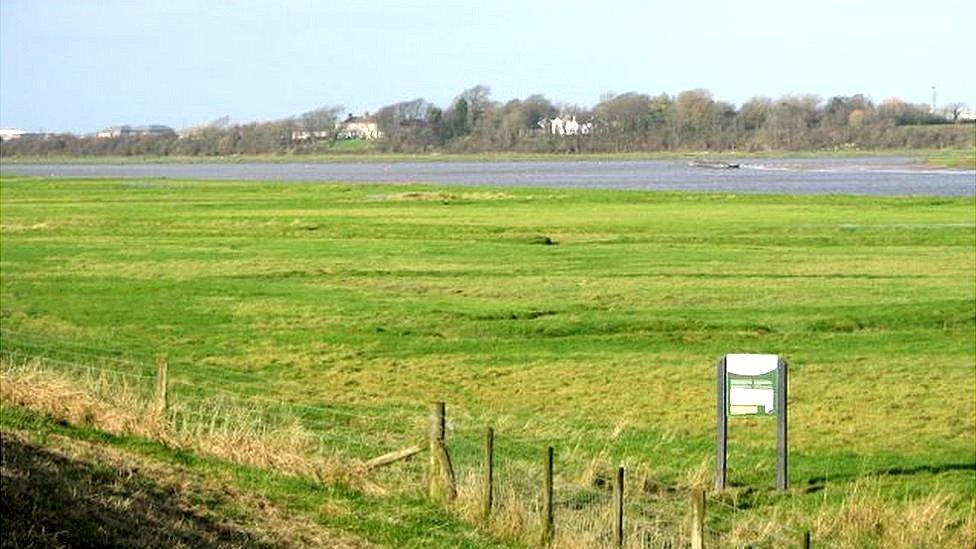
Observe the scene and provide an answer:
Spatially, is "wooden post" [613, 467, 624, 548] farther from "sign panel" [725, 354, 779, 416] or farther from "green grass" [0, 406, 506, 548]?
"sign panel" [725, 354, 779, 416]

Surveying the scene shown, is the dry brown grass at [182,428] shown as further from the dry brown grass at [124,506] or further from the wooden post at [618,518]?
the wooden post at [618,518]

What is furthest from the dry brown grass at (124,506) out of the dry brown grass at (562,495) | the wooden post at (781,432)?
the wooden post at (781,432)

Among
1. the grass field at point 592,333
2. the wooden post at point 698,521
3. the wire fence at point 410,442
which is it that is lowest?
the grass field at point 592,333

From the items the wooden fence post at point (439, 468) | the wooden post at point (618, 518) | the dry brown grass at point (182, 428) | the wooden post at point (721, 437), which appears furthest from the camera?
the wooden post at point (721, 437)

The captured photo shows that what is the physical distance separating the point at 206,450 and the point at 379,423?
5.88m

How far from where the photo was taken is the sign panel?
56.0 ft

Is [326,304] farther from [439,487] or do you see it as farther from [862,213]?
[862,213]

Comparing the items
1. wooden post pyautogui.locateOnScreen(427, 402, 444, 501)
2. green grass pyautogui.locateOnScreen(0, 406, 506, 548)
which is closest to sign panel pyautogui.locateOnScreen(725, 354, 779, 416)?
wooden post pyautogui.locateOnScreen(427, 402, 444, 501)

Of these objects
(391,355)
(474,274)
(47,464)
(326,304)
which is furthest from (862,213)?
(47,464)

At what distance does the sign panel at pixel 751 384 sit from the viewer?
1706 centimetres

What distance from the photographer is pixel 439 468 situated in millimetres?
13398

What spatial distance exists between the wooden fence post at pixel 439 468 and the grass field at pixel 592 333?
59.1 inches

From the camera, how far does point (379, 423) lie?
64.8ft

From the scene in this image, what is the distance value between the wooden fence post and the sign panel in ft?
15.3
